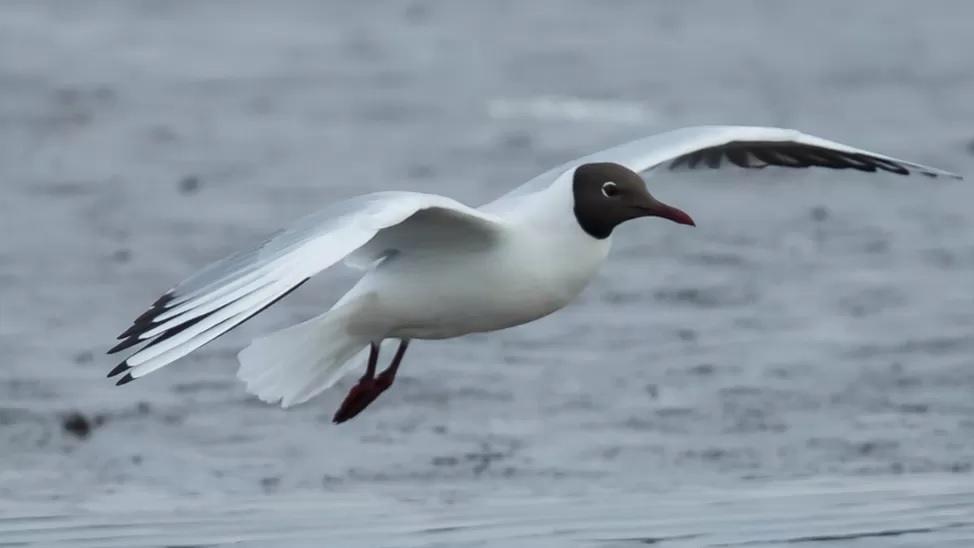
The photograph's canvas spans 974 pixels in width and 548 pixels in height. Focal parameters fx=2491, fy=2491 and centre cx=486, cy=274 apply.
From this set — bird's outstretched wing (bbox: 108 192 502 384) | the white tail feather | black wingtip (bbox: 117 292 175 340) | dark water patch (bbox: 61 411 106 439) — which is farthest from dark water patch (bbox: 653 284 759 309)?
black wingtip (bbox: 117 292 175 340)

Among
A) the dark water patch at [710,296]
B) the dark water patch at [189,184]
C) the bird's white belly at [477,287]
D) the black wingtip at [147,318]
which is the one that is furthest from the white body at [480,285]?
the dark water patch at [189,184]

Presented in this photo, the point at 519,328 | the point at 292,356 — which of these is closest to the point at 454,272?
the point at 292,356

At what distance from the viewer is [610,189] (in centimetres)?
855

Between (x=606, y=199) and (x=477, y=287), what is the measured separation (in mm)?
544

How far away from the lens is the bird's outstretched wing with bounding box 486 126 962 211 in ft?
30.4

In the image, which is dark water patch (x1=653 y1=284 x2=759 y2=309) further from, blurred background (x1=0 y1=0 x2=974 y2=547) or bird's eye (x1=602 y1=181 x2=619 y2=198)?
bird's eye (x1=602 y1=181 x2=619 y2=198)

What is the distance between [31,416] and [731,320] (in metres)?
3.77

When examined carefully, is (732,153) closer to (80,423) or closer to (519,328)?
(519,328)

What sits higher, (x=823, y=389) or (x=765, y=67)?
(x=765, y=67)

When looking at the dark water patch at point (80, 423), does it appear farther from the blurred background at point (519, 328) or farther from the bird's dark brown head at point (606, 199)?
the bird's dark brown head at point (606, 199)

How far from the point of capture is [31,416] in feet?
35.0

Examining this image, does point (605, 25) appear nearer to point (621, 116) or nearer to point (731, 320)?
point (621, 116)

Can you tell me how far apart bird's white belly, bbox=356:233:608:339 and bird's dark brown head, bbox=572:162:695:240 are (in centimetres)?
11

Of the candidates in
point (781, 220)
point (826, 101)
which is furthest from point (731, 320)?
point (826, 101)
